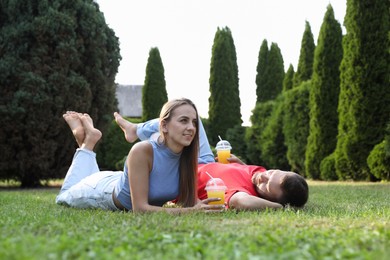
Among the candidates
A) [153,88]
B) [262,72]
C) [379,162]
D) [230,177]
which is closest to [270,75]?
[262,72]

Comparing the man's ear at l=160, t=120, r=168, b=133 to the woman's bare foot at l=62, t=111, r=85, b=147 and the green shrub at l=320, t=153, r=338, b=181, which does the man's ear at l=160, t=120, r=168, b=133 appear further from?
the green shrub at l=320, t=153, r=338, b=181

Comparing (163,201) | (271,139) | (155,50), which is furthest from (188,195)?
(155,50)

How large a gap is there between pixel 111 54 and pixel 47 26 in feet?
6.94

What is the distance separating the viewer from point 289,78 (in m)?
22.6

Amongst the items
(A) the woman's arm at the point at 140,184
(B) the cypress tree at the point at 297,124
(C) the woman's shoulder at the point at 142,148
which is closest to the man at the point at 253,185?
(A) the woman's arm at the point at 140,184

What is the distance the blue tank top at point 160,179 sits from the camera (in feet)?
13.9

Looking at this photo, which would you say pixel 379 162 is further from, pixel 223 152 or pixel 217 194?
pixel 217 194

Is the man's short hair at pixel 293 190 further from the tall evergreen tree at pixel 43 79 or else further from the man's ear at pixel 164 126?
the tall evergreen tree at pixel 43 79

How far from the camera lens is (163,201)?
4469 millimetres

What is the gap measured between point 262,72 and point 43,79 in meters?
15.4

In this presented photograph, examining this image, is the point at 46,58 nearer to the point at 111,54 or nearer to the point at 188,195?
the point at 111,54

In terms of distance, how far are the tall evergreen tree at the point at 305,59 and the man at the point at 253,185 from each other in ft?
53.2

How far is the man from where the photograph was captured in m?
4.38

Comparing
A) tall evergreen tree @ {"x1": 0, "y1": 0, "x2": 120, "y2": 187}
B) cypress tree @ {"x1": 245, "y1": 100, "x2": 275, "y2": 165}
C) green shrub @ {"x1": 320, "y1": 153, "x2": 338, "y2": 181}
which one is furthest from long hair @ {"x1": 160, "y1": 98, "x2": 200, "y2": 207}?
cypress tree @ {"x1": 245, "y1": 100, "x2": 275, "y2": 165}
